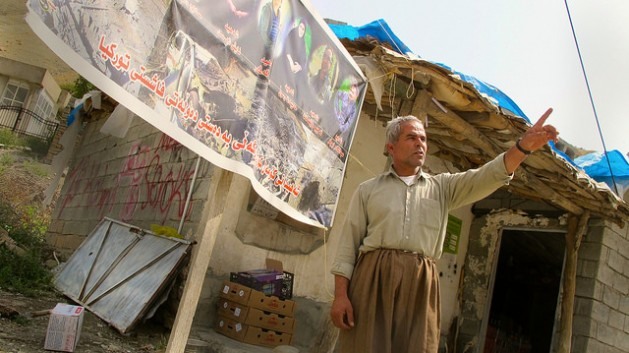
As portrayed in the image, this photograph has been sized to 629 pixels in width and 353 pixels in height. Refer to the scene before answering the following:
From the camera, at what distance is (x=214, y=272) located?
4.54 m

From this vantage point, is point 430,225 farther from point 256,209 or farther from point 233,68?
point 256,209

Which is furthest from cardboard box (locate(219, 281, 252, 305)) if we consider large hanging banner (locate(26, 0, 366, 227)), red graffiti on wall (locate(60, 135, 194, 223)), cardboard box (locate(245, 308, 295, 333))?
large hanging banner (locate(26, 0, 366, 227))

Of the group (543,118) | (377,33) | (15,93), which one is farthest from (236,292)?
(15,93)

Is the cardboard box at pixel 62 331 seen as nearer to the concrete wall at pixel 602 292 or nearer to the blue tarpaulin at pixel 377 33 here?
the blue tarpaulin at pixel 377 33

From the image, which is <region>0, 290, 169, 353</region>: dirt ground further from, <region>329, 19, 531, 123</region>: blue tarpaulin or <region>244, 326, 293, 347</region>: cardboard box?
<region>329, 19, 531, 123</region>: blue tarpaulin

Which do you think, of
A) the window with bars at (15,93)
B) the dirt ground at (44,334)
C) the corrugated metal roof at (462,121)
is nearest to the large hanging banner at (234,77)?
the corrugated metal roof at (462,121)

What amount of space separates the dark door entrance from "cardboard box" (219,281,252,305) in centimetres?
484

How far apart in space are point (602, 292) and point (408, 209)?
5824 mm

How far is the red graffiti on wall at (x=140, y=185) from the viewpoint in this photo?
541 cm

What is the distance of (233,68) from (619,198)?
5394 mm

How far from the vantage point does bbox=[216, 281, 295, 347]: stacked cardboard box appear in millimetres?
4262

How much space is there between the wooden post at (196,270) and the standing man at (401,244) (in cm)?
101

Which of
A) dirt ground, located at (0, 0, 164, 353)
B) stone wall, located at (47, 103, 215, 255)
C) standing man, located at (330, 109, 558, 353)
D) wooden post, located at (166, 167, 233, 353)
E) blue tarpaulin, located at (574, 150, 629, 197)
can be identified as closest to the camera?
standing man, located at (330, 109, 558, 353)

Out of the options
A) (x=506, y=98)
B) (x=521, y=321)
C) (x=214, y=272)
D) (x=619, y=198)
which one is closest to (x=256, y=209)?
(x=214, y=272)
